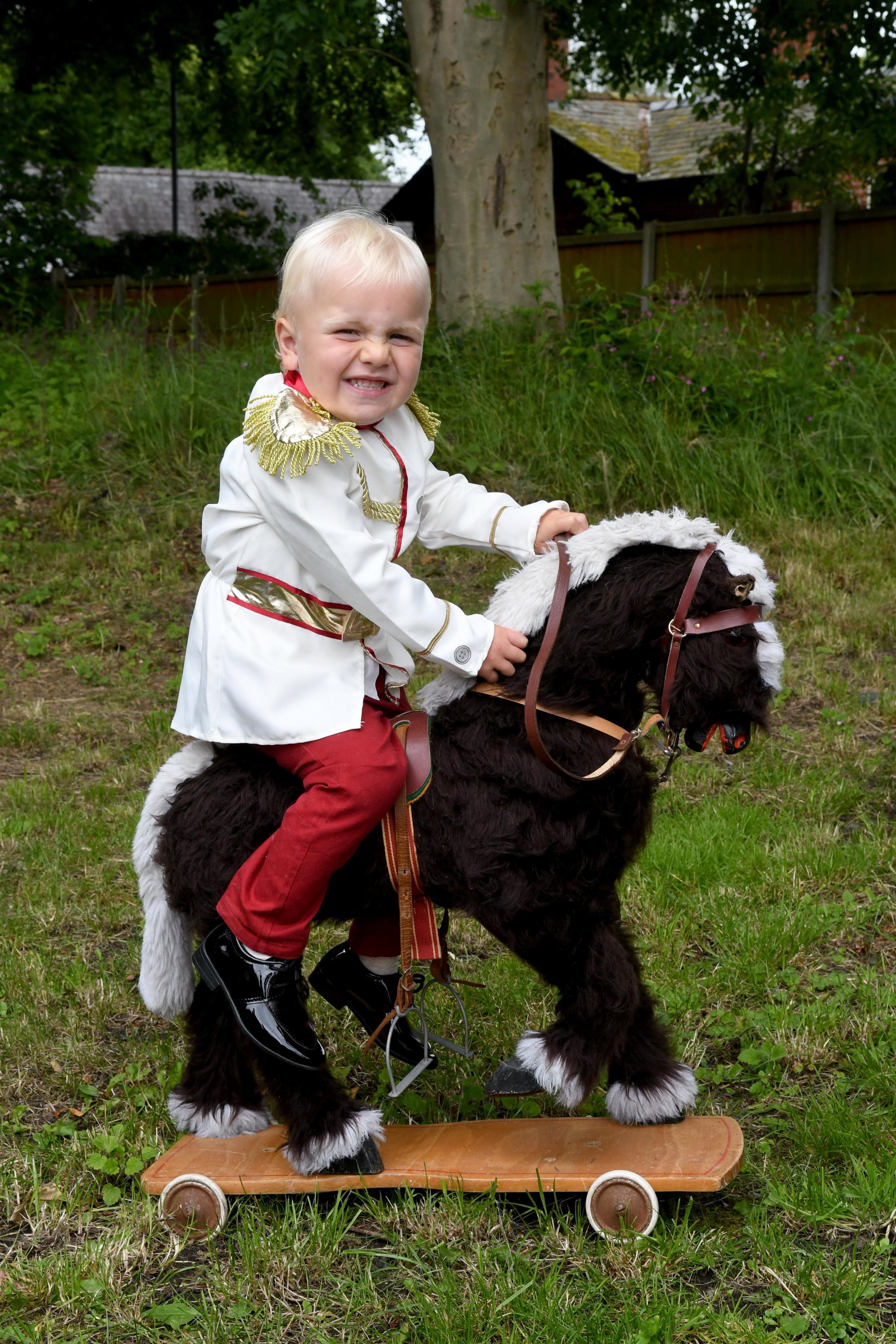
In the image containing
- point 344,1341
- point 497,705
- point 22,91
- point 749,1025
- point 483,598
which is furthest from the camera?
point 22,91

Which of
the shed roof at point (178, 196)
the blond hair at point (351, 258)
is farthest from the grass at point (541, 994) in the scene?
the shed roof at point (178, 196)

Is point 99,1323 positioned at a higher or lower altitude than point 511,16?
lower

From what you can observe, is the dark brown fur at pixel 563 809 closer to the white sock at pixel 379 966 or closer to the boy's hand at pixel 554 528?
the boy's hand at pixel 554 528

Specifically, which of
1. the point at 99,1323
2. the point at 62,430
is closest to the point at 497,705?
the point at 99,1323

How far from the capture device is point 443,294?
8906 mm

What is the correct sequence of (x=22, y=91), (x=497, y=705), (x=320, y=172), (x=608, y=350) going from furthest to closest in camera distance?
(x=320, y=172) → (x=22, y=91) → (x=608, y=350) → (x=497, y=705)

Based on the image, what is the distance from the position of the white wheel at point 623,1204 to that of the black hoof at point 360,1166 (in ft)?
1.43

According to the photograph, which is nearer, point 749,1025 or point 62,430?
point 749,1025

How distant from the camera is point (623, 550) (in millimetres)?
2350

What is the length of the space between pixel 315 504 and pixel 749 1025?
184 centimetres

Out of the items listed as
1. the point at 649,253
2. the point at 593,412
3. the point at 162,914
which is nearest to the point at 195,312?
the point at 593,412

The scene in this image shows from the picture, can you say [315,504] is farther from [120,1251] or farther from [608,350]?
[608,350]

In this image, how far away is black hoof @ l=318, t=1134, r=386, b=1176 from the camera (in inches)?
98.3

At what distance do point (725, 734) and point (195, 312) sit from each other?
29.3ft
